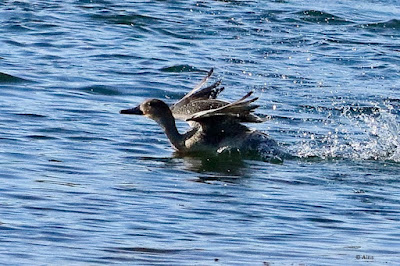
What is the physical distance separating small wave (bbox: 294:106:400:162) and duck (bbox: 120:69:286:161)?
40cm

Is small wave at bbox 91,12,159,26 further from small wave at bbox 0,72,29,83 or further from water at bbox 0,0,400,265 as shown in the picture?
small wave at bbox 0,72,29,83

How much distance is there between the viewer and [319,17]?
19.9m

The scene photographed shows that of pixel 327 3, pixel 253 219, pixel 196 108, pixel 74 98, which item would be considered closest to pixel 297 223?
pixel 253 219

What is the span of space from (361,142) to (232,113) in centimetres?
182

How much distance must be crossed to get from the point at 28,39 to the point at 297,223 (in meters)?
9.69

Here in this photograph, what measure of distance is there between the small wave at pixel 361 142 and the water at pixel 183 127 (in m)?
0.04

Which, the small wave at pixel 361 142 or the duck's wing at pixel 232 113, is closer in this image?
the duck's wing at pixel 232 113

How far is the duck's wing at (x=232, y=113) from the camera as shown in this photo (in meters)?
9.95

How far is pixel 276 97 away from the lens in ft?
45.3

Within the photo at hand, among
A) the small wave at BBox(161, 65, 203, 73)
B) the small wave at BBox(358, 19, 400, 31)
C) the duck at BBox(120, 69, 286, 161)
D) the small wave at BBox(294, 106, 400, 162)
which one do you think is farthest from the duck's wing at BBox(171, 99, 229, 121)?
the small wave at BBox(358, 19, 400, 31)

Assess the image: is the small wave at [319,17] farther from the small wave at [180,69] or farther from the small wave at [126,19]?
the small wave at [180,69]

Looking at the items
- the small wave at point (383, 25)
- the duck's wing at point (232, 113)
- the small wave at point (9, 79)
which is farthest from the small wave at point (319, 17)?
the duck's wing at point (232, 113)

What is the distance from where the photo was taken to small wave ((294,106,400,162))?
10.7 meters

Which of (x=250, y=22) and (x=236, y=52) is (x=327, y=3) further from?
(x=236, y=52)
